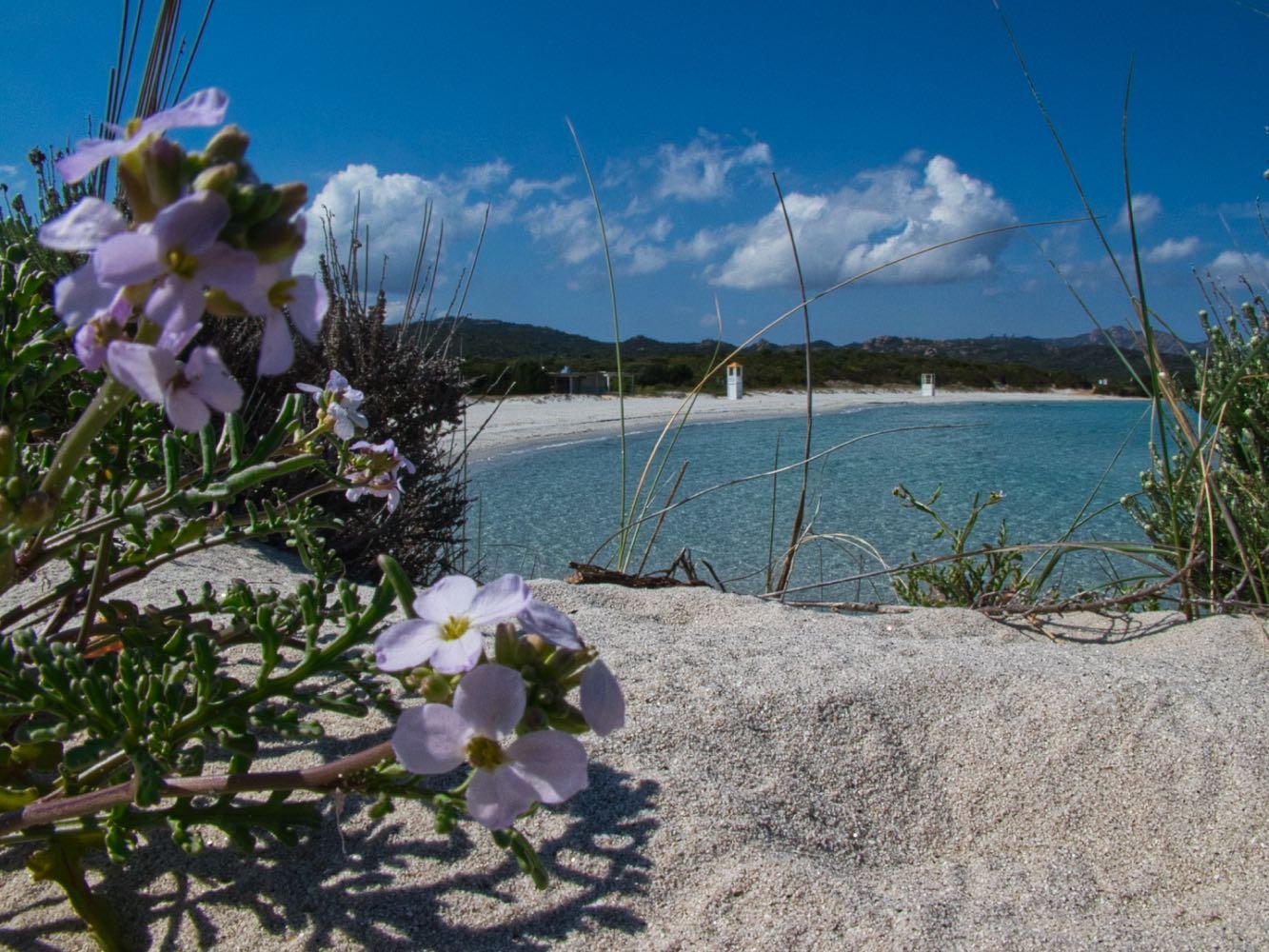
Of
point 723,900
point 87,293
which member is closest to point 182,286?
point 87,293

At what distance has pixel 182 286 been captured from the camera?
601 millimetres

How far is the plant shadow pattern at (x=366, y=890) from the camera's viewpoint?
1.15 meters

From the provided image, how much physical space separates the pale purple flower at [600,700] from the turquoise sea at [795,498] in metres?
2.45

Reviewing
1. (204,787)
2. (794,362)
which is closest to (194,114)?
(204,787)

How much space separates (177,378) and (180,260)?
0.34 ft

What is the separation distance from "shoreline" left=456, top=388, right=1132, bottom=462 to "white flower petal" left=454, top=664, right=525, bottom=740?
4414 millimetres

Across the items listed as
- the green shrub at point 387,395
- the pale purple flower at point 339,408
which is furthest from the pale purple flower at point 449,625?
the green shrub at point 387,395

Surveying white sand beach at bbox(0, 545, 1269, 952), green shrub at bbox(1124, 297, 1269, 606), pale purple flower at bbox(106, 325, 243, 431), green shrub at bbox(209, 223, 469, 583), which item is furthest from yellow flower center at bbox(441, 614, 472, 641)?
green shrub at bbox(209, 223, 469, 583)

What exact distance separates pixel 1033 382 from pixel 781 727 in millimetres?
48722

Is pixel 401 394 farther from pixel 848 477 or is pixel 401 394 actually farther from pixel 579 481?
pixel 848 477

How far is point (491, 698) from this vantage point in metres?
0.71

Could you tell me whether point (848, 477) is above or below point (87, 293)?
below

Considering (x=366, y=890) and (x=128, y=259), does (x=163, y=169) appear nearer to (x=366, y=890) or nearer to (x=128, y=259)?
(x=128, y=259)

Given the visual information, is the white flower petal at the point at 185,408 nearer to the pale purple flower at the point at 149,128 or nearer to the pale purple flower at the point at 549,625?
the pale purple flower at the point at 149,128
